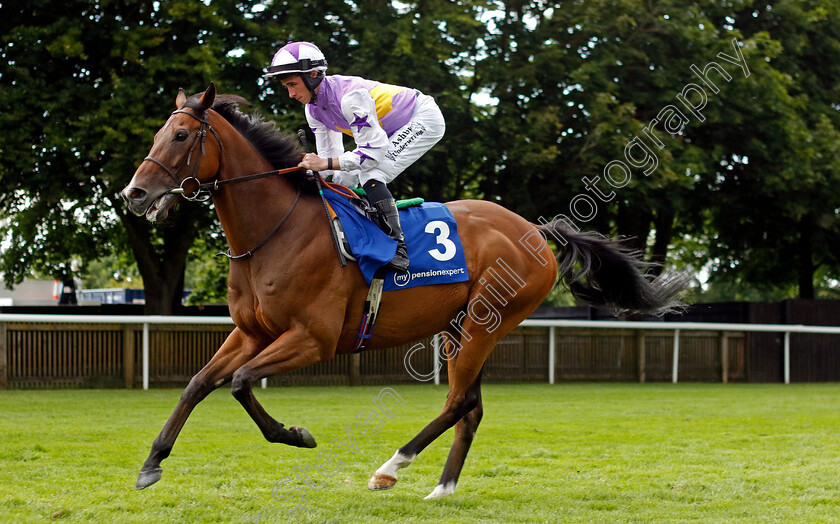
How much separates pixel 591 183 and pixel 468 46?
3.06 m

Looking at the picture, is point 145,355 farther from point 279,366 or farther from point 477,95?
point 279,366

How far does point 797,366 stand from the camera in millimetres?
18688

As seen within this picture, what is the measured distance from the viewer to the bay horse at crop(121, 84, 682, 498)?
469 centimetres

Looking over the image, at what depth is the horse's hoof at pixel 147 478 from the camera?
4.41 metres

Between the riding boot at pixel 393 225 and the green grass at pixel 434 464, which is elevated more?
the riding boot at pixel 393 225

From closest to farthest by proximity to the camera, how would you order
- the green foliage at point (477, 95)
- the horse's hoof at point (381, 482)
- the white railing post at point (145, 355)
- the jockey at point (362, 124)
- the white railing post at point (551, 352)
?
the jockey at point (362, 124) < the horse's hoof at point (381, 482) < the white railing post at point (145, 355) < the green foliage at point (477, 95) < the white railing post at point (551, 352)

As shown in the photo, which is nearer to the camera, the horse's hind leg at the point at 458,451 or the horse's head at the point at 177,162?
the horse's head at the point at 177,162

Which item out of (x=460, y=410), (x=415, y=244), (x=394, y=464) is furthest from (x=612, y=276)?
(x=394, y=464)

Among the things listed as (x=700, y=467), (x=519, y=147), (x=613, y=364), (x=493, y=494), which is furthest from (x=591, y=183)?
(x=493, y=494)

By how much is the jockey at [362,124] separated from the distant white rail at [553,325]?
7911 mm

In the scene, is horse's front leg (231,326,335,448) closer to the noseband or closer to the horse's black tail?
the noseband

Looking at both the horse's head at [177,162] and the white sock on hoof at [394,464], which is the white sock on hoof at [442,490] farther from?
the horse's head at [177,162]

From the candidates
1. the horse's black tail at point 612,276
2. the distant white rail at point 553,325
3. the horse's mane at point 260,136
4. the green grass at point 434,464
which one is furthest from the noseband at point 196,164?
the distant white rail at point 553,325

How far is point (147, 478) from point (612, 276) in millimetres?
3619
